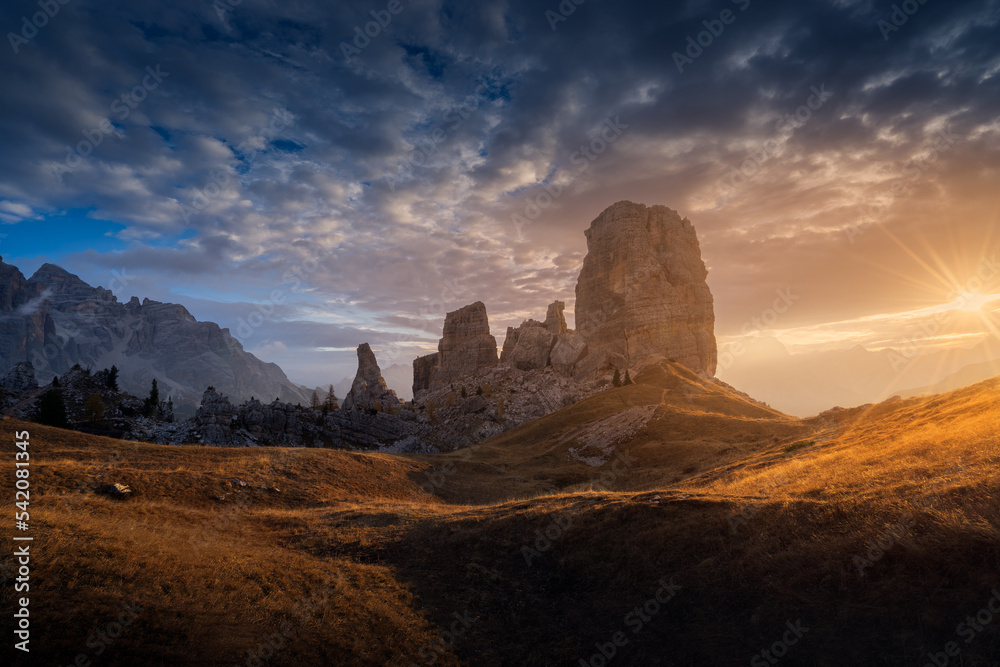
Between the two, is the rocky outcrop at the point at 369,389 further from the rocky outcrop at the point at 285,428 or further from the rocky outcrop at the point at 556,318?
the rocky outcrop at the point at 556,318

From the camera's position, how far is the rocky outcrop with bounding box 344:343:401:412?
5177 inches

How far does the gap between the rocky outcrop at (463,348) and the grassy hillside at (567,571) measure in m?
143

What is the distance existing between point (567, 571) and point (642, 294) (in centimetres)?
12841

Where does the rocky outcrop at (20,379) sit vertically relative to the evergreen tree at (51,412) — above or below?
above

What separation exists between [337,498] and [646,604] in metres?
25.3

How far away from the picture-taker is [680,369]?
104 metres

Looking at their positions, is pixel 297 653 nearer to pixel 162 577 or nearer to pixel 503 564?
pixel 162 577

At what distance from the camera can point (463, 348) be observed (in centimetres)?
17225

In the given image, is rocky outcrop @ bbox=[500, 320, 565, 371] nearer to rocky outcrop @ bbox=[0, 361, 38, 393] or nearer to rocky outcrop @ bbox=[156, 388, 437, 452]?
rocky outcrop @ bbox=[156, 388, 437, 452]

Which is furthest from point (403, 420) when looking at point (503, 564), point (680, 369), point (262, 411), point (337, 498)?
point (503, 564)

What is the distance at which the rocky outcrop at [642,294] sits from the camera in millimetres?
132250
